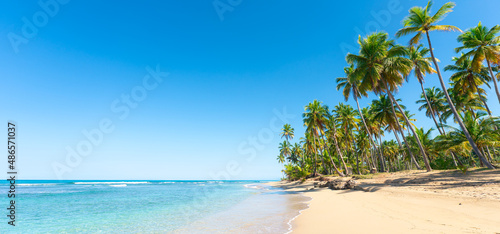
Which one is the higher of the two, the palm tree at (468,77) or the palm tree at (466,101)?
the palm tree at (468,77)

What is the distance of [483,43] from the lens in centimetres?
1755

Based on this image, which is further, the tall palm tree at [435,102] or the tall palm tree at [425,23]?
the tall palm tree at [435,102]

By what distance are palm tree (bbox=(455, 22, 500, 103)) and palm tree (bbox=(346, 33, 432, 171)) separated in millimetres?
4812

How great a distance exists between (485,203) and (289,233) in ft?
23.1

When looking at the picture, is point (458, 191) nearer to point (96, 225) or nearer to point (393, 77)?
point (393, 77)

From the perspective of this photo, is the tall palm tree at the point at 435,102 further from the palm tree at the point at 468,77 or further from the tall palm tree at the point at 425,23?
the tall palm tree at the point at 425,23

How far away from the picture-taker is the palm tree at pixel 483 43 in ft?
56.1

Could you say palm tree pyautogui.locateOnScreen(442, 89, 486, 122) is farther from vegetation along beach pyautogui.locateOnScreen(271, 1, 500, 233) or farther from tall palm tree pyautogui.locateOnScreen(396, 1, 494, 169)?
tall palm tree pyautogui.locateOnScreen(396, 1, 494, 169)

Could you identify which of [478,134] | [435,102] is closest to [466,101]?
[435,102]

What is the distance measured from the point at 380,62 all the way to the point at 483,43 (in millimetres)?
7577

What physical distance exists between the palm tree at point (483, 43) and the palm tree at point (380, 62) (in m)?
4.81

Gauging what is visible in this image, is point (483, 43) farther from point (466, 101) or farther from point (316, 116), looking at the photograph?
point (316, 116)

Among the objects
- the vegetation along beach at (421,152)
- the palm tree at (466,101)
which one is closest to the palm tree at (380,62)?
the vegetation along beach at (421,152)

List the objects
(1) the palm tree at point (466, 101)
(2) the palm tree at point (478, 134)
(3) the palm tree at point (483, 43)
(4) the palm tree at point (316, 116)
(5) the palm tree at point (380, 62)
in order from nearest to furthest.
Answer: (2) the palm tree at point (478, 134), (3) the palm tree at point (483, 43), (5) the palm tree at point (380, 62), (1) the palm tree at point (466, 101), (4) the palm tree at point (316, 116)
